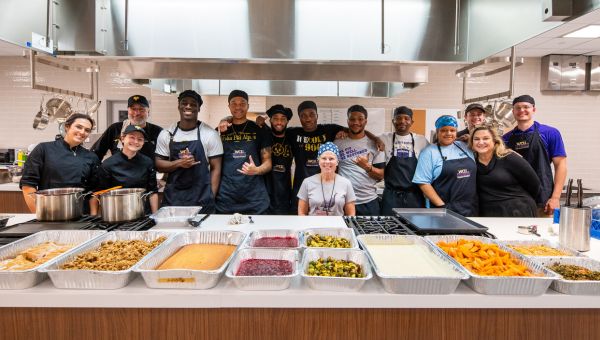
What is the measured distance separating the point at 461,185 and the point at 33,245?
2755 mm

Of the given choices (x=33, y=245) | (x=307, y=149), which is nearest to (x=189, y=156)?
(x=307, y=149)

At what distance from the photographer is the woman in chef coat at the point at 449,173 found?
2.97 m

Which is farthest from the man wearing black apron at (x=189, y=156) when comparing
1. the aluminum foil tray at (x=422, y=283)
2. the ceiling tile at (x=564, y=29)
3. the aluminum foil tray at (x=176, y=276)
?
the ceiling tile at (x=564, y=29)

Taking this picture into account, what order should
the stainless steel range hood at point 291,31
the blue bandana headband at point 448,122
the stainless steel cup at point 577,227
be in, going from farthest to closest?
the blue bandana headband at point 448,122, the stainless steel range hood at point 291,31, the stainless steel cup at point 577,227

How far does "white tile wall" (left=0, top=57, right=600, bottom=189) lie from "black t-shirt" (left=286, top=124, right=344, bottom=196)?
2703 mm

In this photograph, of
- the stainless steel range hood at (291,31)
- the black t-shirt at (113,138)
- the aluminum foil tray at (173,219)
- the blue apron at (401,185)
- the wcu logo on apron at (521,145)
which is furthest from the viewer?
the black t-shirt at (113,138)

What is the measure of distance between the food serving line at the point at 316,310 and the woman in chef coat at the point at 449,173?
1.53 metres

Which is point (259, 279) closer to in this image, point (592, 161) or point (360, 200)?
point (360, 200)

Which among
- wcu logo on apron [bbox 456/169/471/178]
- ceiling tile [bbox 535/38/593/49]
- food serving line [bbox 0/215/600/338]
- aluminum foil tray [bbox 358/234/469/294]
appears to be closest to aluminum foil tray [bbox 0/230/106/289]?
food serving line [bbox 0/215/600/338]

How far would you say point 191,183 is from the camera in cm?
313

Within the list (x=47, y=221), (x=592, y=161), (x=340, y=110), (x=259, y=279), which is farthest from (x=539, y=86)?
(x=47, y=221)

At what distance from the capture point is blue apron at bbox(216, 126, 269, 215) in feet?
10.8

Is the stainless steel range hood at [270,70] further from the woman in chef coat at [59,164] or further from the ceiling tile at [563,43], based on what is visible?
the ceiling tile at [563,43]

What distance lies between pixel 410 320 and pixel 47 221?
202cm
